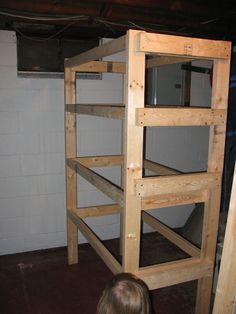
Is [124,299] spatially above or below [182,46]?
below

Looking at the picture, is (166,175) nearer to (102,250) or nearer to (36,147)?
(102,250)

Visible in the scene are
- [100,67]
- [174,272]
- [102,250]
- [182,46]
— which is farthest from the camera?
[100,67]

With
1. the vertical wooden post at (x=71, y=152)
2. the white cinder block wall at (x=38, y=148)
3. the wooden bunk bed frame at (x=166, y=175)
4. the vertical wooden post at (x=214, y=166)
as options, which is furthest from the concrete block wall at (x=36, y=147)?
the vertical wooden post at (x=214, y=166)

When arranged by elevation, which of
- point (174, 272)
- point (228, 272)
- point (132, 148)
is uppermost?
point (132, 148)

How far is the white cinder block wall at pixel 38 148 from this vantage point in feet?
9.66

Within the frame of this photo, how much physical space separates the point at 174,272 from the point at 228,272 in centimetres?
81

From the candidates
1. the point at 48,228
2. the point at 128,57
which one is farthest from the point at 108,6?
the point at 48,228

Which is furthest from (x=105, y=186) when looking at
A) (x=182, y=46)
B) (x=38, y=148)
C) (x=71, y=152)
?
(x=38, y=148)

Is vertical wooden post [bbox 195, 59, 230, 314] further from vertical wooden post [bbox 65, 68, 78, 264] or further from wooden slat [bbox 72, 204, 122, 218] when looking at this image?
vertical wooden post [bbox 65, 68, 78, 264]

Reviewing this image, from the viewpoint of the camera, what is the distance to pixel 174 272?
187 cm

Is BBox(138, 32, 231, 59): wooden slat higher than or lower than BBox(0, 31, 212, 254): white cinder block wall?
higher

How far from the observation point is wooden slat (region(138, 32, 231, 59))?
151 centimetres

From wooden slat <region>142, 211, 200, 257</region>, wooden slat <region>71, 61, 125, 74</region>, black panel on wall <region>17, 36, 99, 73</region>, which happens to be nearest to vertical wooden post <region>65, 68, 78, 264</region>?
wooden slat <region>71, 61, 125, 74</region>

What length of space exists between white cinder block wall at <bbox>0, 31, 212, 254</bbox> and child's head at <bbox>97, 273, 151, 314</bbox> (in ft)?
6.77
